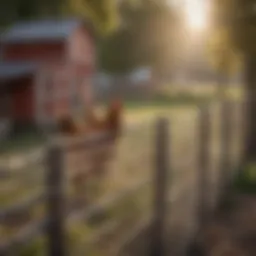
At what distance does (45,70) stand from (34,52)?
139 cm

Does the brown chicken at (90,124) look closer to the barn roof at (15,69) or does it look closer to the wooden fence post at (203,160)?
the wooden fence post at (203,160)

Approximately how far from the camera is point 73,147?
4.33 m

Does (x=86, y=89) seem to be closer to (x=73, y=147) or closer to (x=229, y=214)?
(x=229, y=214)

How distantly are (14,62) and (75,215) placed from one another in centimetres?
2241

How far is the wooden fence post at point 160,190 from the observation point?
5.88 meters

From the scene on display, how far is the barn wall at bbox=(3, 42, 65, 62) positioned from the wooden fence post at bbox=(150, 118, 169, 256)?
20.8 metres

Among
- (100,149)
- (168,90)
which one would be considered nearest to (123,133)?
(100,149)

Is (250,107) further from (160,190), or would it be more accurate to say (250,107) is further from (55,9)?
(160,190)

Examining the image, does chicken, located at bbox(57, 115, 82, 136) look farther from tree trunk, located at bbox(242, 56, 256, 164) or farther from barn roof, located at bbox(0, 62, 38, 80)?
barn roof, located at bbox(0, 62, 38, 80)

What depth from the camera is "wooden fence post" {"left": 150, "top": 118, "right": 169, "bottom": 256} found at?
588cm

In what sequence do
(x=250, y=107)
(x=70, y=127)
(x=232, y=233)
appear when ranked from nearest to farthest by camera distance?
(x=232, y=233), (x=70, y=127), (x=250, y=107)

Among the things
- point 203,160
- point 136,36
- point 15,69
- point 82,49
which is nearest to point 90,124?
point 203,160

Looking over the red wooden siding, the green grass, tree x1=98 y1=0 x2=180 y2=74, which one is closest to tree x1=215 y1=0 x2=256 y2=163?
the green grass

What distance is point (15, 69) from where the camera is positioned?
2419 cm
